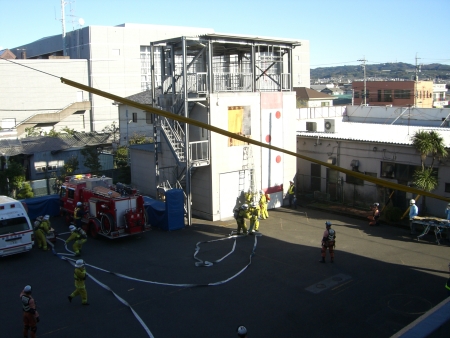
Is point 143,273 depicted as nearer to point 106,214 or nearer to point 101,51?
point 106,214

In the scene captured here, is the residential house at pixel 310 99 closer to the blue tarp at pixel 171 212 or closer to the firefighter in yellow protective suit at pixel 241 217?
the blue tarp at pixel 171 212

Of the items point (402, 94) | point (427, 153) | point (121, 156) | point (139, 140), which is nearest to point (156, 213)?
point (427, 153)

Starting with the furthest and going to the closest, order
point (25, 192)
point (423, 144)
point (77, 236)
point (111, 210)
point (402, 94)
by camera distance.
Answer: point (402, 94) → point (25, 192) → point (423, 144) → point (111, 210) → point (77, 236)

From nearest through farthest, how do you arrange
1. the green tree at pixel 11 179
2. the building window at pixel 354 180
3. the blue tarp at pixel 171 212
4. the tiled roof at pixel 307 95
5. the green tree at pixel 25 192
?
the blue tarp at pixel 171 212, the building window at pixel 354 180, the green tree at pixel 25 192, the green tree at pixel 11 179, the tiled roof at pixel 307 95

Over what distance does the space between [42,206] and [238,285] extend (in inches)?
527

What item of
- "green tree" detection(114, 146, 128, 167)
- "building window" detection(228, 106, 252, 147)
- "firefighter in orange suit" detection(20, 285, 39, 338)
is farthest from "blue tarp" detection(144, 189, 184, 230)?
"green tree" detection(114, 146, 128, 167)

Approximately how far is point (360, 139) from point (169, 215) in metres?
11.2

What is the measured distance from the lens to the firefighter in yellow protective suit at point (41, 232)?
60.3 ft

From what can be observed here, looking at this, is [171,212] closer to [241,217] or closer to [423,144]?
[241,217]

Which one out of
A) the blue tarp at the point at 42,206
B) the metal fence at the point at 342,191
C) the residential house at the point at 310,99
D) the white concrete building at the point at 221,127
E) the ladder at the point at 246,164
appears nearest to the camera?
the white concrete building at the point at 221,127

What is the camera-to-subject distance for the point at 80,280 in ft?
42.1

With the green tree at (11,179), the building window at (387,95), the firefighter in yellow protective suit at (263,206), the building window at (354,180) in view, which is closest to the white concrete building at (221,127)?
the firefighter in yellow protective suit at (263,206)

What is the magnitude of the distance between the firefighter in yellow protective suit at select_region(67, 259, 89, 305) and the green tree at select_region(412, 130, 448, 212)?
1490 centimetres

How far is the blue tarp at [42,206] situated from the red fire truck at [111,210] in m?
2.89
